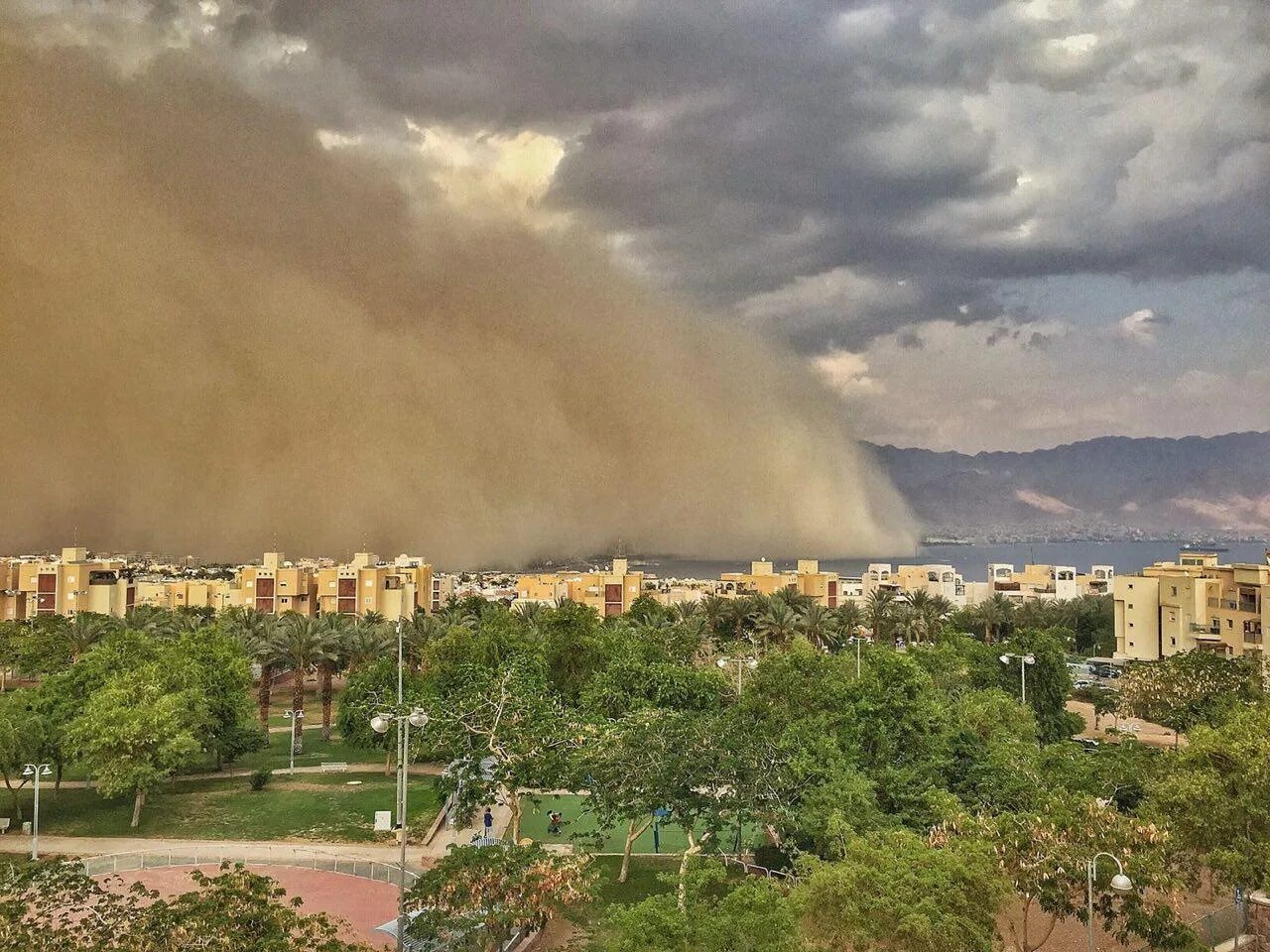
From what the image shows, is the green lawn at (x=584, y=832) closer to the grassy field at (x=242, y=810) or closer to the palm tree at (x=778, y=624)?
the grassy field at (x=242, y=810)

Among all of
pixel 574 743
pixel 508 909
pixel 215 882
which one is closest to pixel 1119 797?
pixel 574 743

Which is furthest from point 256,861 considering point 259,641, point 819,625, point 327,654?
point 819,625

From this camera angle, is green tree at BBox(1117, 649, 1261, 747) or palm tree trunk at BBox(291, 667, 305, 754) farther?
palm tree trunk at BBox(291, 667, 305, 754)

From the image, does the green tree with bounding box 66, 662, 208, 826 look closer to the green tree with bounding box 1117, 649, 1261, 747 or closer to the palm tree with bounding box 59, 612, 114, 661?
the palm tree with bounding box 59, 612, 114, 661

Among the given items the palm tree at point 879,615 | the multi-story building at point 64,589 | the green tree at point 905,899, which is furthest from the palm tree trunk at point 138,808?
the multi-story building at point 64,589

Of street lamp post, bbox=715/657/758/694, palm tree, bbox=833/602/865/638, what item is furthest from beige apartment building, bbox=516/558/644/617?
street lamp post, bbox=715/657/758/694
